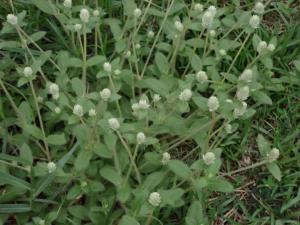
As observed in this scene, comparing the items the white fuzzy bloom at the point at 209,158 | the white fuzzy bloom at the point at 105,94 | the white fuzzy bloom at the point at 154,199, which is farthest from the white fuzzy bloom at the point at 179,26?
the white fuzzy bloom at the point at 154,199

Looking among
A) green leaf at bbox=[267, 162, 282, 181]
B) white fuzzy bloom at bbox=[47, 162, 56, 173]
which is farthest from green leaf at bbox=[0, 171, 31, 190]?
green leaf at bbox=[267, 162, 282, 181]

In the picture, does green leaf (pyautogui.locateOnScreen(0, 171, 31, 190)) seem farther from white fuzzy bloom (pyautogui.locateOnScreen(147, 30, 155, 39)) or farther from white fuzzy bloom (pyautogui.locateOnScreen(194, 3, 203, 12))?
white fuzzy bloom (pyautogui.locateOnScreen(194, 3, 203, 12))

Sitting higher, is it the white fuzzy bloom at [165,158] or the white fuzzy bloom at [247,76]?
the white fuzzy bloom at [247,76]

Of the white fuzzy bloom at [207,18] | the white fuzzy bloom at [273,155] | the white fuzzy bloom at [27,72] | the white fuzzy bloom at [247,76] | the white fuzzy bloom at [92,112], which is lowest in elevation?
the white fuzzy bloom at [273,155]

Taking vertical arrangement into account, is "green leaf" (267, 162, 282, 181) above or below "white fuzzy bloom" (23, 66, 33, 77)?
below

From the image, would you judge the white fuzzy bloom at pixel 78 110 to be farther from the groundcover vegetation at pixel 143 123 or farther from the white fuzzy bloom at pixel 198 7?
the white fuzzy bloom at pixel 198 7

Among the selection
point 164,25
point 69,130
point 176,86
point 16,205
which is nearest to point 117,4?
point 164,25

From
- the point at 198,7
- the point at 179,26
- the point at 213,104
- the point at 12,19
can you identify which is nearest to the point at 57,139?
the point at 12,19

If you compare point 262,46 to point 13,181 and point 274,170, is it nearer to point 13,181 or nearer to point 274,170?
point 274,170

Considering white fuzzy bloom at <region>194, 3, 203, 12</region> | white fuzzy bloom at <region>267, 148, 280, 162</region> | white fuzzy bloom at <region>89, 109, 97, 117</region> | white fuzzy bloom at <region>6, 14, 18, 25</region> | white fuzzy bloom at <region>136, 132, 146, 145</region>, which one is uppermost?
white fuzzy bloom at <region>6, 14, 18, 25</region>
